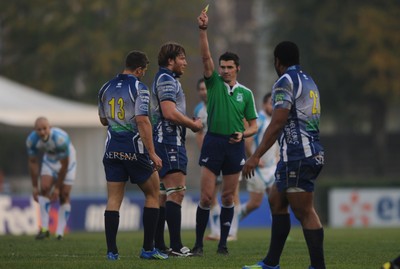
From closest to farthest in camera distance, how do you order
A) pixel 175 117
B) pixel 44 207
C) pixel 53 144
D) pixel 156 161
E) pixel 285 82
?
1. pixel 285 82
2. pixel 156 161
3. pixel 175 117
4. pixel 53 144
5. pixel 44 207

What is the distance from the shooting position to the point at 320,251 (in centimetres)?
1180

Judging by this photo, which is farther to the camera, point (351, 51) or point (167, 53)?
point (351, 51)

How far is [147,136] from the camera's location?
43.7ft

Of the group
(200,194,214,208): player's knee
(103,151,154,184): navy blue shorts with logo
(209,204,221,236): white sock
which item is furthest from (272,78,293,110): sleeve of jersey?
(209,204,221,236): white sock

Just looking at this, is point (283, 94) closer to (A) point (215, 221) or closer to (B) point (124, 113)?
(B) point (124, 113)

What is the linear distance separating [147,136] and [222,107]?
1851 millimetres

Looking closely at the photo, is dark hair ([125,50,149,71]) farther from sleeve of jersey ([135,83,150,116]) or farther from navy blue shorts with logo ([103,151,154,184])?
navy blue shorts with logo ([103,151,154,184])

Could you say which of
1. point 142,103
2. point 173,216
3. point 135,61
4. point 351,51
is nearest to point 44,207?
point 173,216

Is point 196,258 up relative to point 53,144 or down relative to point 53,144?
down

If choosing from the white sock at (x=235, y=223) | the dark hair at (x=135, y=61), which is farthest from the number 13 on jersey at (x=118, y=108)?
the white sock at (x=235, y=223)

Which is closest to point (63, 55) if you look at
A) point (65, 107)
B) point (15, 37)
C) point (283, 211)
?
point (15, 37)

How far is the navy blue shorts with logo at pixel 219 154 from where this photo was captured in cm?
1482

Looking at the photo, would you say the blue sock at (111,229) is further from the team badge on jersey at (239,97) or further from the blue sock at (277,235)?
the team badge on jersey at (239,97)

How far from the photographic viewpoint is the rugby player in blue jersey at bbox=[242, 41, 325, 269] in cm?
1167
